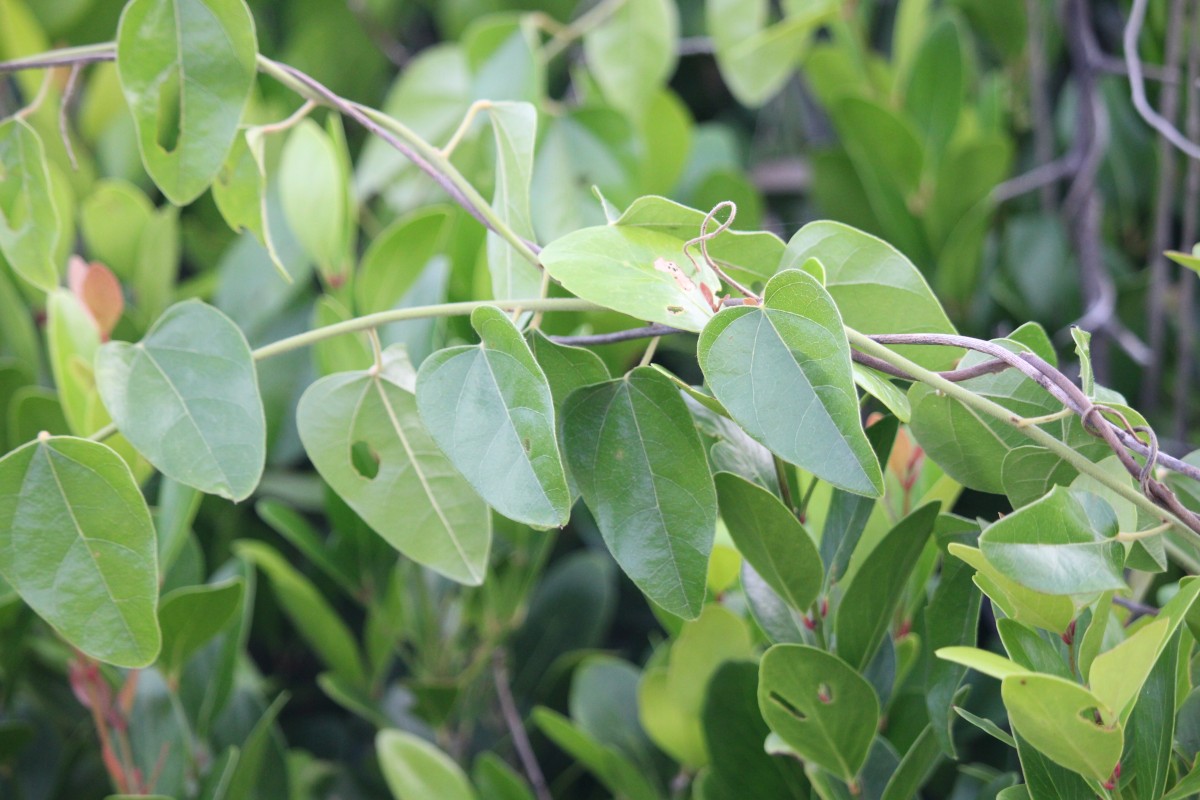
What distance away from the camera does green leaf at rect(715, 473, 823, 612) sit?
0.39 metres

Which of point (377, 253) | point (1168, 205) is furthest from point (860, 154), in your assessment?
point (377, 253)

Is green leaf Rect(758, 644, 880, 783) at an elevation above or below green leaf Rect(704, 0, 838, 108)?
below

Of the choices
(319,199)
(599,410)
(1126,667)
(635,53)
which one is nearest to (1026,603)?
(1126,667)

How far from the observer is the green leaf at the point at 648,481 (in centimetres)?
34

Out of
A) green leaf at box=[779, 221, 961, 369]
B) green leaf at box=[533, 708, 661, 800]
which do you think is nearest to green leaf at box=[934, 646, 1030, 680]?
green leaf at box=[779, 221, 961, 369]

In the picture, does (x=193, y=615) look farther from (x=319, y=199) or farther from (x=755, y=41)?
(x=755, y=41)

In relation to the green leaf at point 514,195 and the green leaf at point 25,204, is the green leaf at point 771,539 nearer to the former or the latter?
the green leaf at point 514,195

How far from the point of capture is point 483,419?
1.07 feet

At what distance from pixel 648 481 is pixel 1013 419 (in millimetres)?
120

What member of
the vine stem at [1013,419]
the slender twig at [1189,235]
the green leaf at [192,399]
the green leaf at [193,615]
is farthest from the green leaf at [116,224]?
the slender twig at [1189,235]

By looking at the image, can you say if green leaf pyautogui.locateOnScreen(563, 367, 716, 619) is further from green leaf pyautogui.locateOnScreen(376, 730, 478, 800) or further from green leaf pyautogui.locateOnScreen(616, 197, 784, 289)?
green leaf pyautogui.locateOnScreen(376, 730, 478, 800)

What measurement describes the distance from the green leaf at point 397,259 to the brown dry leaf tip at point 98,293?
147 mm

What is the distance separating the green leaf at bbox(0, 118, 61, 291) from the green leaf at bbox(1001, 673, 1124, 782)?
0.41 meters

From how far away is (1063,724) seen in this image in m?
0.31
